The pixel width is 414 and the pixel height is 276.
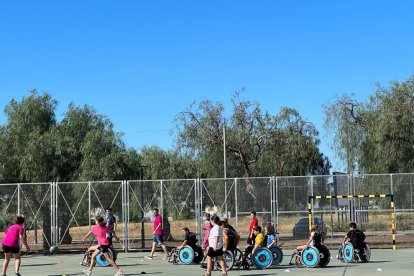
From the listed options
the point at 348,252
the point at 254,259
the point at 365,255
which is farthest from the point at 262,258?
the point at 365,255

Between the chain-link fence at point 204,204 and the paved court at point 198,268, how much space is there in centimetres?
325

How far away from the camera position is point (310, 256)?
58.5 feet

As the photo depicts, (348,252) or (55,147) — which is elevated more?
(55,147)

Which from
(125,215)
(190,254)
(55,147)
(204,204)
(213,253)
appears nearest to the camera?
(213,253)

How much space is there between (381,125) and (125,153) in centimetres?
1284

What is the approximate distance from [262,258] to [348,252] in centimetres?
277

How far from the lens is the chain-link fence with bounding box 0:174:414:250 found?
26188mm

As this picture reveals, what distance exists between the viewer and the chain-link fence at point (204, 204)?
26.2m

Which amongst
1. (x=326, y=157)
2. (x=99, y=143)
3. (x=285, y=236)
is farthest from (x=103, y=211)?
(x=326, y=157)

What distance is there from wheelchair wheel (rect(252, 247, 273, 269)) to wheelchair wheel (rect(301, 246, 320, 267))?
909mm

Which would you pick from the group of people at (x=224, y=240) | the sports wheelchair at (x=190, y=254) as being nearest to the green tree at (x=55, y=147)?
the sports wheelchair at (x=190, y=254)

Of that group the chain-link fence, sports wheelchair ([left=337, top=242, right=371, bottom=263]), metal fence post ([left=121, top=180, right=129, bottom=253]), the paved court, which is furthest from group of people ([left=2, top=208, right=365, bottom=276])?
metal fence post ([left=121, top=180, right=129, bottom=253])

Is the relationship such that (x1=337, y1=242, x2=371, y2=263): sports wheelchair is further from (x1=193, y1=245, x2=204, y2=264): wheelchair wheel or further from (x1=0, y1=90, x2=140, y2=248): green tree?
(x1=0, y1=90, x2=140, y2=248): green tree

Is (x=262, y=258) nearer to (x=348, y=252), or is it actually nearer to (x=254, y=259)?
(x=254, y=259)
